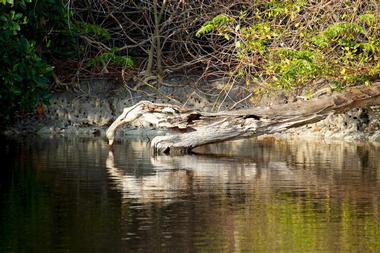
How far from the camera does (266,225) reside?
10523mm

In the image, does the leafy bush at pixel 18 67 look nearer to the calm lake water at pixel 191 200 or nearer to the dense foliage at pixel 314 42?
the calm lake water at pixel 191 200

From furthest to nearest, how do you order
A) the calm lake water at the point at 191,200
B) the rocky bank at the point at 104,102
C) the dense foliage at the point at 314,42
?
the rocky bank at the point at 104,102
the dense foliage at the point at 314,42
the calm lake water at the point at 191,200

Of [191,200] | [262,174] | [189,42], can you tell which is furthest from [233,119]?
[191,200]

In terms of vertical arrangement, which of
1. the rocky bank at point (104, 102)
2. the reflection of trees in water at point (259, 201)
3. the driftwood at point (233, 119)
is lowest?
the reflection of trees in water at point (259, 201)

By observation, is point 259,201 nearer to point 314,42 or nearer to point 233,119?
point 314,42

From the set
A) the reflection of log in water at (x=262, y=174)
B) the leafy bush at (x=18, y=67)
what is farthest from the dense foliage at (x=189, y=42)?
the reflection of log in water at (x=262, y=174)

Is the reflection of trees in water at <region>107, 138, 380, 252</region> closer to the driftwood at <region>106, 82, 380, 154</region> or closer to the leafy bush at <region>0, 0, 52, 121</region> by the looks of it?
the driftwood at <region>106, 82, 380, 154</region>

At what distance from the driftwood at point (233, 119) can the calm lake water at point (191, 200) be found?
1.20 feet

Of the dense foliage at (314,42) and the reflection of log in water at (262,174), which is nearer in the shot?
the reflection of log in water at (262,174)

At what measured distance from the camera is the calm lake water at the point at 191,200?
9758mm

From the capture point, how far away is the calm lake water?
9758 mm

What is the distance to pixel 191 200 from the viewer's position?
1223 centimetres

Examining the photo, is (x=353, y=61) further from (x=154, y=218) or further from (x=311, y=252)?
(x=311, y=252)

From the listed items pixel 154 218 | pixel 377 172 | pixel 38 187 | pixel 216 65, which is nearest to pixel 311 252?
pixel 154 218
